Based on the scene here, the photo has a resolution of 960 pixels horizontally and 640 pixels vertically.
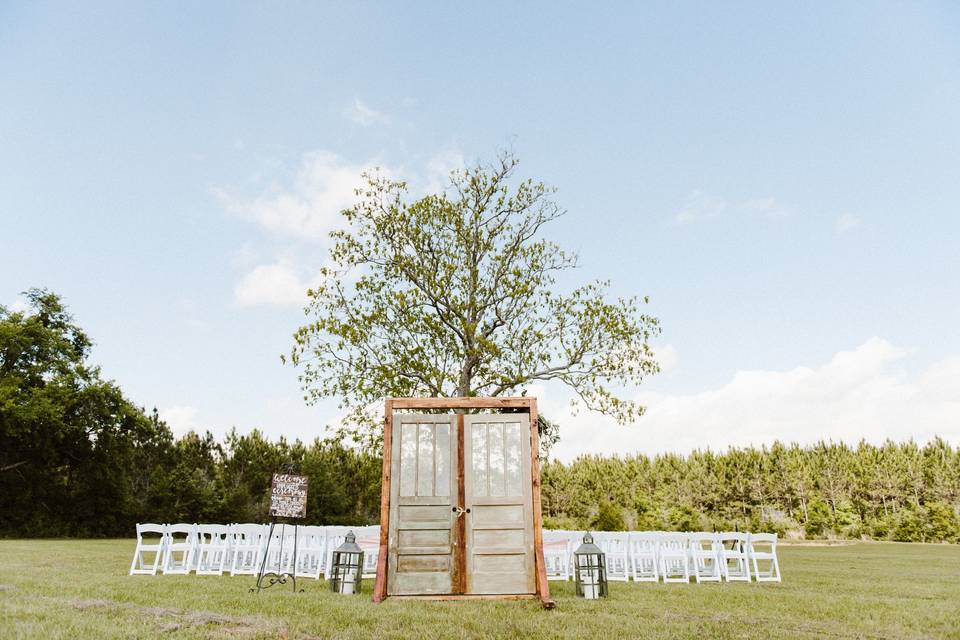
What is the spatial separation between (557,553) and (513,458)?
341 cm

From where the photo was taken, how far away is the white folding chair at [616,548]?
1000 centimetres

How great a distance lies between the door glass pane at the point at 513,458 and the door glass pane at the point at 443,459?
729 millimetres

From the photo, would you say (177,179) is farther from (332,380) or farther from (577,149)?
(577,149)

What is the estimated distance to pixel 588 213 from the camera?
57.0ft

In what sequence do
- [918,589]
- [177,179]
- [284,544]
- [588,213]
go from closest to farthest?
[918,589]
[284,544]
[177,179]
[588,213]

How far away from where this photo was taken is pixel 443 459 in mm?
7793

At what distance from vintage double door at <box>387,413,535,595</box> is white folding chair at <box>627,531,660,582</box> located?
3.22 metres

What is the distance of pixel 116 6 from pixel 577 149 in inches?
413

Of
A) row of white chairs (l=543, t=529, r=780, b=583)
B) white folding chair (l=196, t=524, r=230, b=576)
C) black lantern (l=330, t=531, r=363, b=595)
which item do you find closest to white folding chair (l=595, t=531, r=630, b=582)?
row of white chairs (l=543, t=529, r=780, b=583)

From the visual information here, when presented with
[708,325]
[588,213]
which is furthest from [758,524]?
[588,213]

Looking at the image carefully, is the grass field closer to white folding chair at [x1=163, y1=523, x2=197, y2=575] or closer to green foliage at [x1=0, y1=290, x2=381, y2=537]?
white folding chair at [x1=163, y1=523, x2=197, y2=575]

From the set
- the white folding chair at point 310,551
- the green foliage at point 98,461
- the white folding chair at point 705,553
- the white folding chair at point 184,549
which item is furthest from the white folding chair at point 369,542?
the green foliage at point 98,461

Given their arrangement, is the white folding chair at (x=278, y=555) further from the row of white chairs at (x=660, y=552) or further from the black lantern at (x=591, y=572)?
the black lantern at (x=591, y=572)

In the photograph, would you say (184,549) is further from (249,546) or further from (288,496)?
(288,496)
